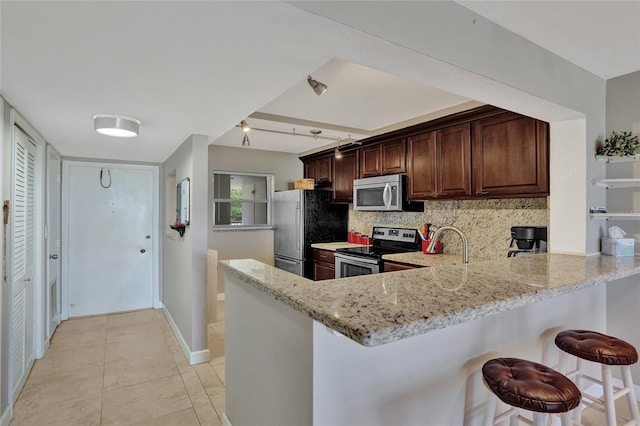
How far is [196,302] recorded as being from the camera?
302cm

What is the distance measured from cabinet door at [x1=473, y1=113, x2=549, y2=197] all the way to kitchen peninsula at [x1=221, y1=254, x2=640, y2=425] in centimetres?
79

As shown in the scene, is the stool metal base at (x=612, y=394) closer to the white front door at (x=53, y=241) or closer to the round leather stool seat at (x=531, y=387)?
the round leather stool seat at (x=531, y=387)

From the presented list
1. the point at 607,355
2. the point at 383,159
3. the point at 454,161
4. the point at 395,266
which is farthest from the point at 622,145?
the point at 383,159

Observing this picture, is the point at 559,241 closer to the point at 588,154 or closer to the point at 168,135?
the point at 588,154

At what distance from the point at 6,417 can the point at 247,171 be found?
3.64 m

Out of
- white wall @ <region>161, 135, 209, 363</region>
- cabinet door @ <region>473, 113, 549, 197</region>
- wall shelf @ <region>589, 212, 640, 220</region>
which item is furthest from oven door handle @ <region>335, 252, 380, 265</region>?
wall shelf @ <region>589, 212, 640, 220</region>

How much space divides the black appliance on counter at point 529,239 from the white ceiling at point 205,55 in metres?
1.15

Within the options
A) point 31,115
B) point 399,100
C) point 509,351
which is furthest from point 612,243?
point 31,115

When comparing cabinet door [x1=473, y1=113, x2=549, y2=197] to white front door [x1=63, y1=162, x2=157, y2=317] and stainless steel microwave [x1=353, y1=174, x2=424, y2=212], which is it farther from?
white front door [x1=63, y1=162, x2=157, y2=317]

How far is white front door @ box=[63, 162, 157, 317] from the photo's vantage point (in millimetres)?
4223

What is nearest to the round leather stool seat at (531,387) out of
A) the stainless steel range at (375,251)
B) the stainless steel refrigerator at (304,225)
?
the stainless steel range at (375,251)

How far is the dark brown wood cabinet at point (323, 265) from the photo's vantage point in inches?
163

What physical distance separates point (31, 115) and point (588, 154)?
12.6 feet

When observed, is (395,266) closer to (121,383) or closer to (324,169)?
(324,169)
